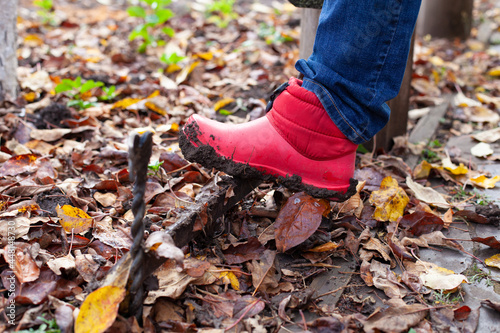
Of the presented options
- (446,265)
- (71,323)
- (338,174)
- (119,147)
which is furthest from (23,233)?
(446,265)

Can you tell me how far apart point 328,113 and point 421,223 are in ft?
1.85

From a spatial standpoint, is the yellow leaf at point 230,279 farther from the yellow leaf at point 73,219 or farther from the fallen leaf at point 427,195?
the fallen leaf at point 427,195

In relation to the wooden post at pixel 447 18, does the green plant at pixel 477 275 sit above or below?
below

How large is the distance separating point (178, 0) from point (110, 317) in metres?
4.16

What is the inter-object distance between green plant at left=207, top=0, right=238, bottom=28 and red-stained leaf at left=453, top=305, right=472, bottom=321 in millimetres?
3283

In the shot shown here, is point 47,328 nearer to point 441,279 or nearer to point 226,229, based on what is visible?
point 226,229

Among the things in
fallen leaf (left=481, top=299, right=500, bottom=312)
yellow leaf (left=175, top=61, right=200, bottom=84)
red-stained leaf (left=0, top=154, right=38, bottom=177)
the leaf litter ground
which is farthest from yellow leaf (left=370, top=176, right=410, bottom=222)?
yellow leaf (left=175, top=61, right=200, bottom=84)

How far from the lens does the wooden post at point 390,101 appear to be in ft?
6.60

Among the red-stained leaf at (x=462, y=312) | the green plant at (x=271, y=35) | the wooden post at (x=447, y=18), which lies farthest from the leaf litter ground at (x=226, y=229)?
the wooden post at (x=447, y=18)

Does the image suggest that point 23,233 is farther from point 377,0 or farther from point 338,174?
point 377,0

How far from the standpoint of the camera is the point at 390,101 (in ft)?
6.78

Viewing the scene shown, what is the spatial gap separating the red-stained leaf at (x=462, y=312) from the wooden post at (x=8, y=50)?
2164 mm

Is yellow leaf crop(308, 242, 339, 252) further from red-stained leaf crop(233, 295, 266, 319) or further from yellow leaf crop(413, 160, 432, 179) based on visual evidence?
yellow leaf crop(413, 160, 432, 179)

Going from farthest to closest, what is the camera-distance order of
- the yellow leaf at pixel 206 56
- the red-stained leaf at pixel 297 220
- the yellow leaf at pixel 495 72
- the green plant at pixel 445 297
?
the yellow leaf at pixel 495 72 → the yellow leaf at pixel 206 56 → the red-stained leaf at pixel 297 220 → the green plant at pixel 445 297
